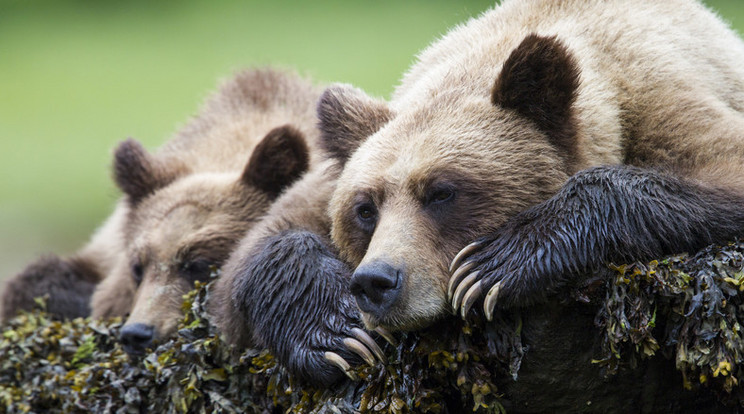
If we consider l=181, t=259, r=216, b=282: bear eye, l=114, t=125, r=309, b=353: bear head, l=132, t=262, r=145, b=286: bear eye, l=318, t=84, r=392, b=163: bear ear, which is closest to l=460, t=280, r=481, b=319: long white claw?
l=318, t=84, r=392, b=163: bear ear

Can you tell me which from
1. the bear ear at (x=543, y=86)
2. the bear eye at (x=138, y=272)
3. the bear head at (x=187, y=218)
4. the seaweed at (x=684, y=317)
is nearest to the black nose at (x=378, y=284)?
the seaweed at (x=684, y=317)

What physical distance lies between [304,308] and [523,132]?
5.17 ft

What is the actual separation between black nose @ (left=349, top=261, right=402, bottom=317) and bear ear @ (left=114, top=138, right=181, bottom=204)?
12.8ft

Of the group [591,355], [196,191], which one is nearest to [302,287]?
[591,355]

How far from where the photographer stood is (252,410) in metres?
5.95

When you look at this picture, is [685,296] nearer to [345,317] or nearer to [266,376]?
[345,317]

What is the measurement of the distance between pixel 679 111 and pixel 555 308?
1.58 meters

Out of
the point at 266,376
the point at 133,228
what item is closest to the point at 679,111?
the point at 266,376

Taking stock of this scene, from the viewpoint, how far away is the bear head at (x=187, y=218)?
7293 millimetres

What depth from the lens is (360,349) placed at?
16.9 feet

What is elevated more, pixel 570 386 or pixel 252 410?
pixel 570 386

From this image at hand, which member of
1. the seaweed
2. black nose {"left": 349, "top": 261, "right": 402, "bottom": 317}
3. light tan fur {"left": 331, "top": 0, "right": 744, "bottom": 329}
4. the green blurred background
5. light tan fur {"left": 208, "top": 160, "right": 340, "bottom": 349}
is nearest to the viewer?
the seaweed

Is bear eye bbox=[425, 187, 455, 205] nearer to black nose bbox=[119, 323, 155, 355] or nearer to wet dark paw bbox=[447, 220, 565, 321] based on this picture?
wet dark paw bbox=[447, 220, 565, 321]

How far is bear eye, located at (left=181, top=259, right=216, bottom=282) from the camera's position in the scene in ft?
24.3
